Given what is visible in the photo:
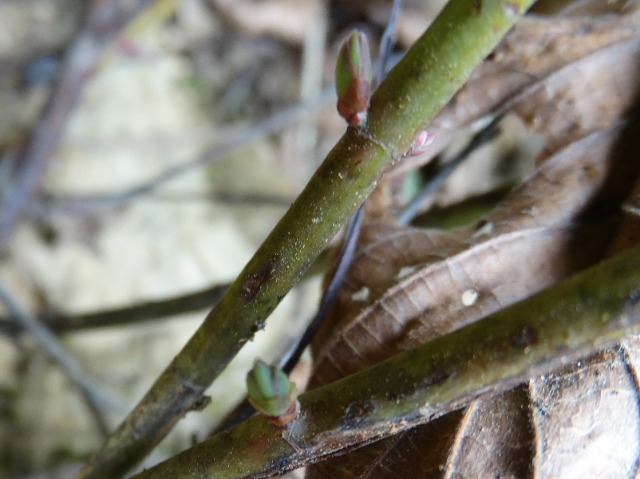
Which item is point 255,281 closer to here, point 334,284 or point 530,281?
point 334,284

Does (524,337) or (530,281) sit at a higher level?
(530,281)

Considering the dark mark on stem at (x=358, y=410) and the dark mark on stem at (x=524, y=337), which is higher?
the dark mark on stem at (x=358, y=410)

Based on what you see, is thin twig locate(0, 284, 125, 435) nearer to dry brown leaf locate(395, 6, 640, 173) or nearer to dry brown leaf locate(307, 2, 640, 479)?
dry brown leaf locate(307, 2, 640, 479)

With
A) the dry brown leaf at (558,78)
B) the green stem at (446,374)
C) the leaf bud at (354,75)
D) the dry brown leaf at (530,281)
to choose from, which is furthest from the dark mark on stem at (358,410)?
the dry brown leaf at (558,78)

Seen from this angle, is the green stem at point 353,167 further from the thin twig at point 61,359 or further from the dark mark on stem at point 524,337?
the thin twig at point 61,359

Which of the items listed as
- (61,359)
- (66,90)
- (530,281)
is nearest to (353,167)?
(530,281)

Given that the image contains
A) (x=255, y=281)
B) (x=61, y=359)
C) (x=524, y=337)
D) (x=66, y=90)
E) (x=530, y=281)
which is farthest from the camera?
(x=66, y=90)

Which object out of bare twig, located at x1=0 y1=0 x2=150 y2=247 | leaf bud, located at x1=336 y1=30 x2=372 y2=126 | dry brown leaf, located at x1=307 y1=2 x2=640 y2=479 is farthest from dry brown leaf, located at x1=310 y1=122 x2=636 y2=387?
bare twig, located at x1=0 y1=0 x2=150 y2=247
